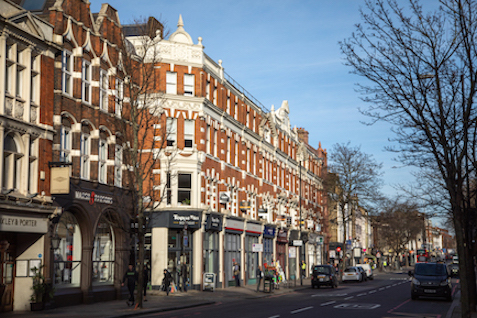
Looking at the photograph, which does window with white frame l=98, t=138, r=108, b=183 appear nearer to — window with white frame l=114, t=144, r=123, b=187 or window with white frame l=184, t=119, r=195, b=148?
window with white frame l=114, t=144, r=123, b=187

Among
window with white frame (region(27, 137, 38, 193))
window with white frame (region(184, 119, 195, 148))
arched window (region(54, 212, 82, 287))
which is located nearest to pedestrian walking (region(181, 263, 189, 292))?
window with white frame (region(184, 119, 195, 148))

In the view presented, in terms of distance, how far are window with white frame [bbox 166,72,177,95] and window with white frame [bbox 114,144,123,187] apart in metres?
8.31

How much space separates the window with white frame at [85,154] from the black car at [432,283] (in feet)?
56.9

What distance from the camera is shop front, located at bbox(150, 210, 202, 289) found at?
122 ft

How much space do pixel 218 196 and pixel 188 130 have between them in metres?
6.11

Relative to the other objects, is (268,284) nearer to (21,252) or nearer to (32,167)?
(21,252)

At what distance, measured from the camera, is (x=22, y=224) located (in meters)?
22.3

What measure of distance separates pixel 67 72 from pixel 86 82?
1.74 metres

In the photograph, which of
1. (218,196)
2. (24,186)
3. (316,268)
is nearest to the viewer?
(24,186)

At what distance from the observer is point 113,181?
30.5 meters

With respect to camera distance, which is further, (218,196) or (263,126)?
(263,126)

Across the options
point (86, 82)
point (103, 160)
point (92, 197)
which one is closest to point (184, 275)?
point (103, 160)

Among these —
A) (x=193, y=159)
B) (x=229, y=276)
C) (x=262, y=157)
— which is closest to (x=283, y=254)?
(x=262, y=157)

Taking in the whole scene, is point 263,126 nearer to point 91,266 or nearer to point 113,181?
point 113,181
